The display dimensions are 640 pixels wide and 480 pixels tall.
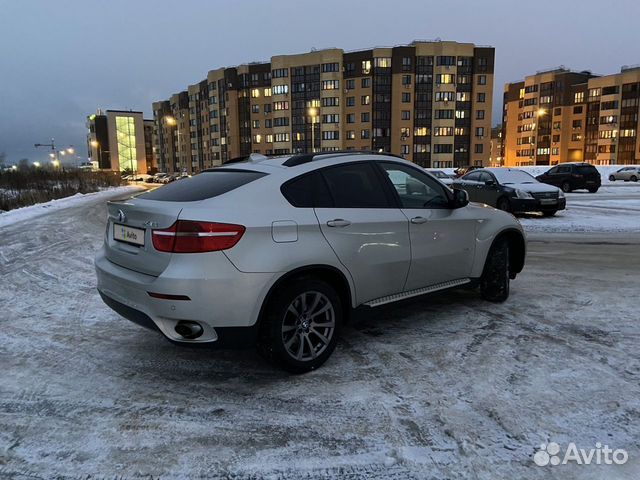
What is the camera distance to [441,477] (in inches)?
102

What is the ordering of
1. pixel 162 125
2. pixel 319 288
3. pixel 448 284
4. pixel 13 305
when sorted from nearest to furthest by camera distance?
pixel 319 288, pixel 448 284, pixel 13 305, pixel 162 125

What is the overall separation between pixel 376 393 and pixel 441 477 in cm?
99

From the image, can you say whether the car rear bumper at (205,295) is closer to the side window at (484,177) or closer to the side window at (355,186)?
the side window at (355,186)

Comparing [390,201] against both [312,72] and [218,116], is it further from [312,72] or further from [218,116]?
[218,116]

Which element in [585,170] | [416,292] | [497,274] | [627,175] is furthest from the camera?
[627,175]

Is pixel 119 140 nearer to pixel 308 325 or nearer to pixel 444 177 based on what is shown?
pixel 444 177

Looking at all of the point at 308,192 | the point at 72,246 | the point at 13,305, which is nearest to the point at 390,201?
the point at 308,192

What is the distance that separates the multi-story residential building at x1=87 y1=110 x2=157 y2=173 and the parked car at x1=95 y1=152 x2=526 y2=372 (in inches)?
5193

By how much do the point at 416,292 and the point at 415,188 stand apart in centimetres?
107

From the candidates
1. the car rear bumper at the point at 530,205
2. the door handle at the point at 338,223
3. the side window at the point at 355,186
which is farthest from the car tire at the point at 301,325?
the car rear bumper at the point at 530,205

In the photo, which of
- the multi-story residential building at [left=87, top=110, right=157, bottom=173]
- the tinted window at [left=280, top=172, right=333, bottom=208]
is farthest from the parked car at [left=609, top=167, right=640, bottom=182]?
the multi-story residential building at [left=87, top=110, right=157, bottom=173]

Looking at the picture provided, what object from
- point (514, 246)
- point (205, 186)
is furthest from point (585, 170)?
point (205, 186)

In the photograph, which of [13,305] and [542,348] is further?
[13,305]

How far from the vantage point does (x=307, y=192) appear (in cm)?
388
